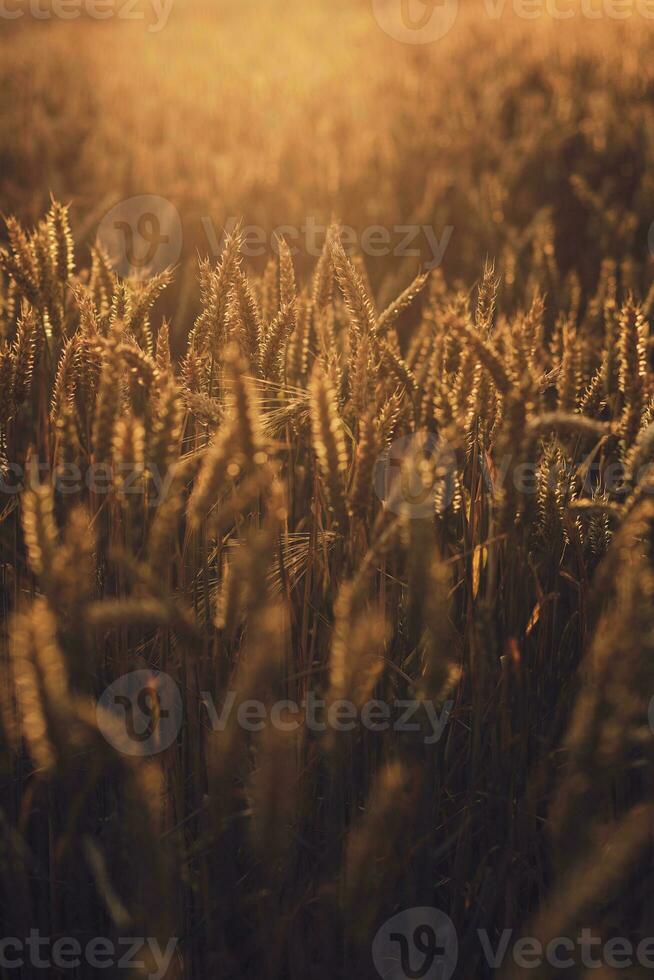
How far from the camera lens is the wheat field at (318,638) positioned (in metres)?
0.76

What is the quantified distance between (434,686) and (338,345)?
124 cm

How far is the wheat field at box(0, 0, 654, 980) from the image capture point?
0.76 metres

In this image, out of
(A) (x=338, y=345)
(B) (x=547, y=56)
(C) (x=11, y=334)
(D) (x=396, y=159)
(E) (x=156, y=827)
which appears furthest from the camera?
(B) (x=547, y=56)

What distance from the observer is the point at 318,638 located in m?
1.37

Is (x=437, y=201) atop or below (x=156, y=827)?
atop

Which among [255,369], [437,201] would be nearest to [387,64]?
[437,201]

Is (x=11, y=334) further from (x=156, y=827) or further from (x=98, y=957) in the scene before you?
(x=156, y=827)

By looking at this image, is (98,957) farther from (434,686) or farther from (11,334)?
(11,334)

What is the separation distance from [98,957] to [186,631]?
486 millimetres

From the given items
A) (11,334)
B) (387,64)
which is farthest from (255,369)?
(387,64)

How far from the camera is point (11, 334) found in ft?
5.60

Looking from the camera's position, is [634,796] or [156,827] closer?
[156,827]

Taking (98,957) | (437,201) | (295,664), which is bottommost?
(98,957)

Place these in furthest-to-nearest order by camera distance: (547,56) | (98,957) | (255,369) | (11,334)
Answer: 1. (547,56)
2. (11,334)
3. (255,369)
4. (98,957)
